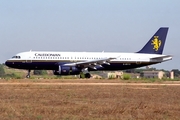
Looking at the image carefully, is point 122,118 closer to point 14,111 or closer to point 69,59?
point 14,111

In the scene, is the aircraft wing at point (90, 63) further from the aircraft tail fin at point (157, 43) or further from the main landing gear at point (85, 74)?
the aircraft tail fin at point (157, 43)

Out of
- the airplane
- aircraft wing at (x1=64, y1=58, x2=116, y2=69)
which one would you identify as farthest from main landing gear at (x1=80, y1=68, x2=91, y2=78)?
aircraft wing at (x1=64, y1=58, x2=116, y2=69)

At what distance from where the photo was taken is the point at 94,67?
59.2 m

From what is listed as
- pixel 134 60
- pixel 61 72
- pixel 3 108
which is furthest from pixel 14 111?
pixel 134 60

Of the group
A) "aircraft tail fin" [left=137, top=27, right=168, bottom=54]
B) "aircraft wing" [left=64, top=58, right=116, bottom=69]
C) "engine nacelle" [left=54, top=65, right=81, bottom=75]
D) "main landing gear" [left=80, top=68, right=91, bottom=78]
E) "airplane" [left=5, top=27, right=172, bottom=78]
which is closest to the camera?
"engine nacelle" [left=54, top=65, right=81, bottom=75]

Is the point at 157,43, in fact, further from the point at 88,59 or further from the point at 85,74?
the point at 85,74

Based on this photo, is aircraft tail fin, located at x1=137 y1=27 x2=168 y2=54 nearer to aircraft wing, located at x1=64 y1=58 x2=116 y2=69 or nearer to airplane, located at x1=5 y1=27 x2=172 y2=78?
airplane, located at x1=5 y1=27 x2=172 y2=78

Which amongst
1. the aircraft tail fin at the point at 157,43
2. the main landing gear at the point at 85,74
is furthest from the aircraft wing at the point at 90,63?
the aircraft tail fin at the point at 157,43

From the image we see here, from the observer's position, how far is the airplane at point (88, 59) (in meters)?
56.7

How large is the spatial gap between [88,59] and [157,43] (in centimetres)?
1019

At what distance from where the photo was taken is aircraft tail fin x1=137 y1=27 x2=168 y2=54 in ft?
206

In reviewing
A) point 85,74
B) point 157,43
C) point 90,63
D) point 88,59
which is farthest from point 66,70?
point 157,43

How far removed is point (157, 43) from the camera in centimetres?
6303

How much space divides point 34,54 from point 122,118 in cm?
4110
